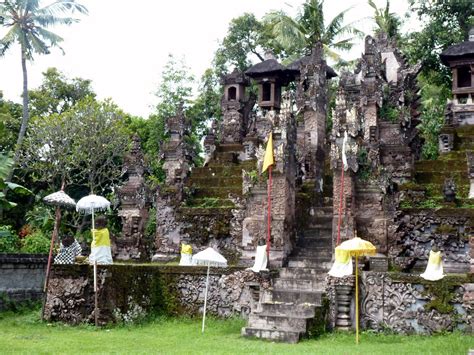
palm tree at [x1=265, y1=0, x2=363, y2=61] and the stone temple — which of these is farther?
palm tree at [x1=265, y1=0, x2=363, y2=61]

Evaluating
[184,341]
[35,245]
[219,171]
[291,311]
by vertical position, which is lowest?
[184,341]

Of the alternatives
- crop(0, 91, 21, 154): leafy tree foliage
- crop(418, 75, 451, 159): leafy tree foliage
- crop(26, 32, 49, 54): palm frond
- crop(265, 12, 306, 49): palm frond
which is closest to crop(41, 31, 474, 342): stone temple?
crop(418, 75, 451, 159): leafy tree foliage

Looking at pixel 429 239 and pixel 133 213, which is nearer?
pixel 429 239

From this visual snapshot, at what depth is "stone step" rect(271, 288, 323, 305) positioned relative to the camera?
14688mm

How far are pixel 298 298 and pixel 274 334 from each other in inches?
60.3

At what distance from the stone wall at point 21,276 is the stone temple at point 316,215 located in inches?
115

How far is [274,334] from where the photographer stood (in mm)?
13672

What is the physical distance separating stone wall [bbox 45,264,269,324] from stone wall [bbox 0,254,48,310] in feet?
14.0

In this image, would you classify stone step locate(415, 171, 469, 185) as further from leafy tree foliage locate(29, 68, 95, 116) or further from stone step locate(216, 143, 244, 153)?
leafy tree foliage locate(29, 68, 95, 116)

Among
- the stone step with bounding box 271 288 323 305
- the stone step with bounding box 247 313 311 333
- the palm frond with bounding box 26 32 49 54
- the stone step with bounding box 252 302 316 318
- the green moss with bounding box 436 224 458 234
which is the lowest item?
the stone step with bounding box 247 313 311 333

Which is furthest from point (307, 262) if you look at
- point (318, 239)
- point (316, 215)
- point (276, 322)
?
point (316, 215)

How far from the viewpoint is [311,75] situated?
25.8 metres

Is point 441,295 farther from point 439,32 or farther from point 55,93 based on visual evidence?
point 55,93

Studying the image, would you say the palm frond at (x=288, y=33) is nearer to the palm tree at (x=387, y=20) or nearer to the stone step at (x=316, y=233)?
the palm tree at (x=387, y=20)
